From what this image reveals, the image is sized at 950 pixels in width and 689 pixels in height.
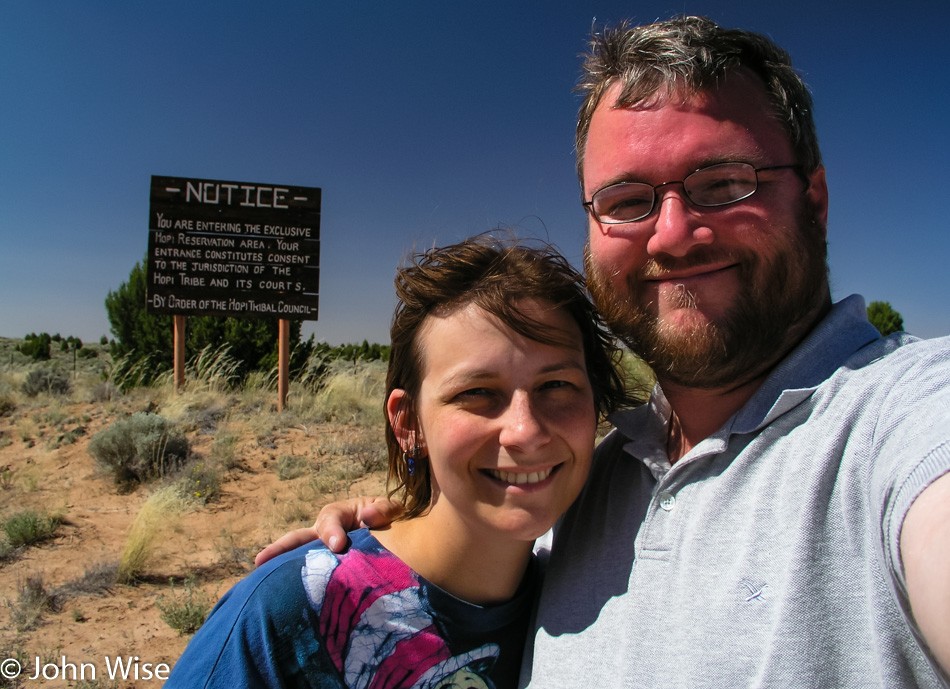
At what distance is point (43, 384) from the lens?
37.8 ft

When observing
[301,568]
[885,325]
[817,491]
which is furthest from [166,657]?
[885,325]

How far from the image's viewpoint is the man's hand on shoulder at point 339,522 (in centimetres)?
164

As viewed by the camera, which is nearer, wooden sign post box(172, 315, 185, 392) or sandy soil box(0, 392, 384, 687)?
sandy soil box(0, 392, 384, 687)

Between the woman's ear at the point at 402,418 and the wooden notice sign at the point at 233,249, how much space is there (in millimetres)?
7958

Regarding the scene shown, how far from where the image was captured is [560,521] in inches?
67.9

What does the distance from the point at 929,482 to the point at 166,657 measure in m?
4.00

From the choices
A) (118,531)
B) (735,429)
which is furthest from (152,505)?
(735,429)

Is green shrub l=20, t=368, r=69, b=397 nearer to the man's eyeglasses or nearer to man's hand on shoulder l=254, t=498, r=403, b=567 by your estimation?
man's hand on shoulder l=254, t=498, r=403, b=567

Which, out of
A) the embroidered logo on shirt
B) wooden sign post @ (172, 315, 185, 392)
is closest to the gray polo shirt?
the embroidered logo on shirt

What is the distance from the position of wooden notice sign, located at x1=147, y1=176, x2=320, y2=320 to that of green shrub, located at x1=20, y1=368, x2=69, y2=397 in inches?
163

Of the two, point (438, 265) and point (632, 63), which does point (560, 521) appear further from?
point (632, 63)

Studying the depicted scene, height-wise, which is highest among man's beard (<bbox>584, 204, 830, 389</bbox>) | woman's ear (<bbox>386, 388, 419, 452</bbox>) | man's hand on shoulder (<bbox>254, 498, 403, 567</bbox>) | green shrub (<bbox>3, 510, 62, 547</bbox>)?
man's beard (<bbox>584, 204, 830, 389</bbox>)

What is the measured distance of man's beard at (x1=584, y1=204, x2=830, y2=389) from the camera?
57.6 inches

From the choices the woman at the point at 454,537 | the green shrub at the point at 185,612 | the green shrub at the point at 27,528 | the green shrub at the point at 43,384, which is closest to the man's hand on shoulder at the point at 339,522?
the woman at the point at 454,537
